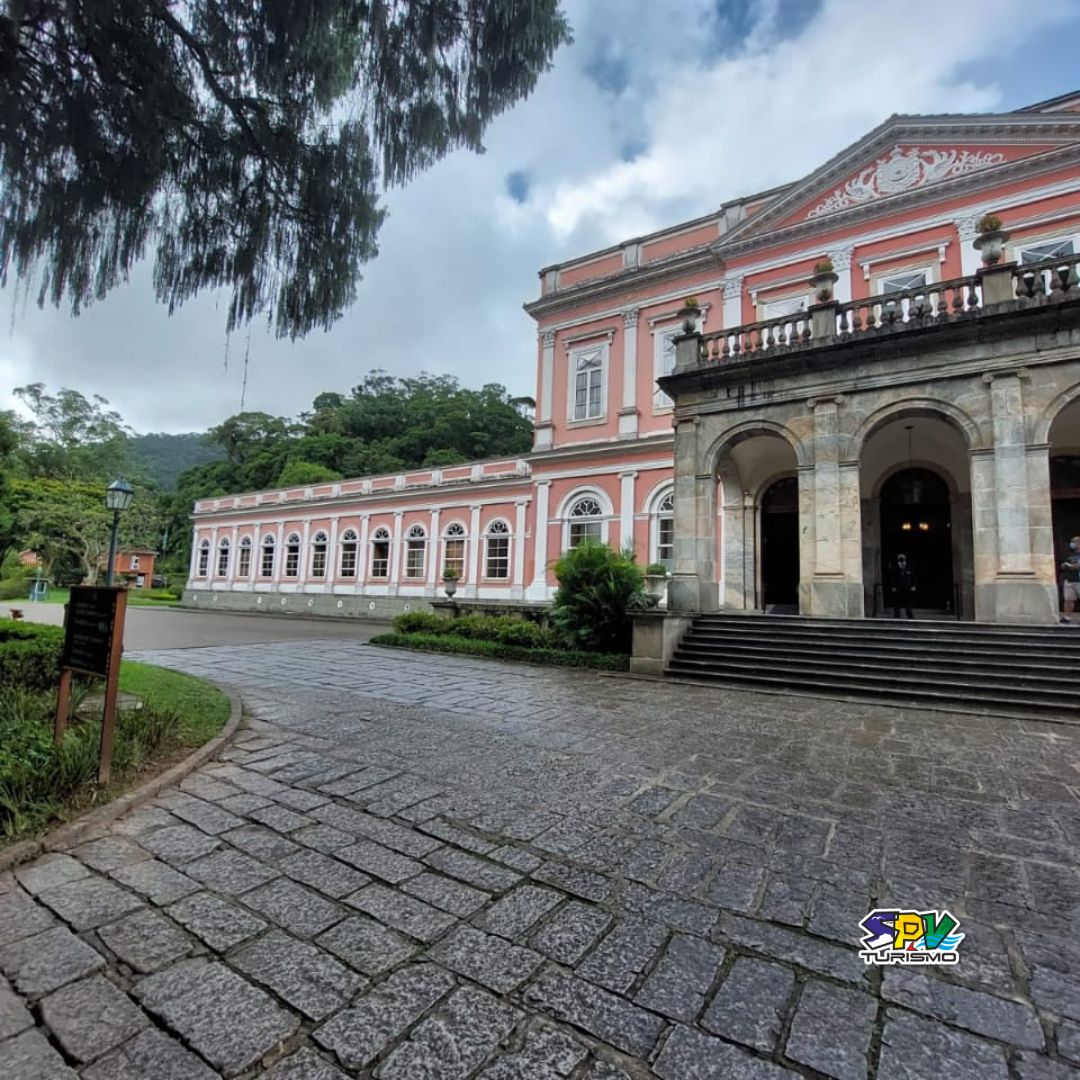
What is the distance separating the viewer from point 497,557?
21.7 m

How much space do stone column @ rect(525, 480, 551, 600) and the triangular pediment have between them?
9027 mm

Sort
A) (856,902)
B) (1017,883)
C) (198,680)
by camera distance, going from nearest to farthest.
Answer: (856,902) → (1017,883) → (198,680)

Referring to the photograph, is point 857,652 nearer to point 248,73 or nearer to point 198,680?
point 198,680

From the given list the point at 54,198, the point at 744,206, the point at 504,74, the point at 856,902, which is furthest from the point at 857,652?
the point at 744,206

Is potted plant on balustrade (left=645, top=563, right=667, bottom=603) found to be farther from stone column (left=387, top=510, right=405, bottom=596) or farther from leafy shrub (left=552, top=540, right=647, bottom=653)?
stone column (left=387, top=510, right=405, bottom=596)

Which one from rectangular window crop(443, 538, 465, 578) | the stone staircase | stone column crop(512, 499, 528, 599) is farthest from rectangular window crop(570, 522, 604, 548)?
the stone staircase

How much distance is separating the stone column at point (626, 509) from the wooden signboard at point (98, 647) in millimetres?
14518

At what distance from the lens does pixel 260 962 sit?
194 cm

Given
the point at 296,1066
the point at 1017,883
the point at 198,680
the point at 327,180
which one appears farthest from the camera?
the point at 198,680

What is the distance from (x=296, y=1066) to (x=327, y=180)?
241 inches

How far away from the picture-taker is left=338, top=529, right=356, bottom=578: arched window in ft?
85.7

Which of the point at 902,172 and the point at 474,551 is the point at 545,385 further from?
the point at 902,172

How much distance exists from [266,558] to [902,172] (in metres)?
29.5

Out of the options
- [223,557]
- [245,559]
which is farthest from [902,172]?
[223,557]
